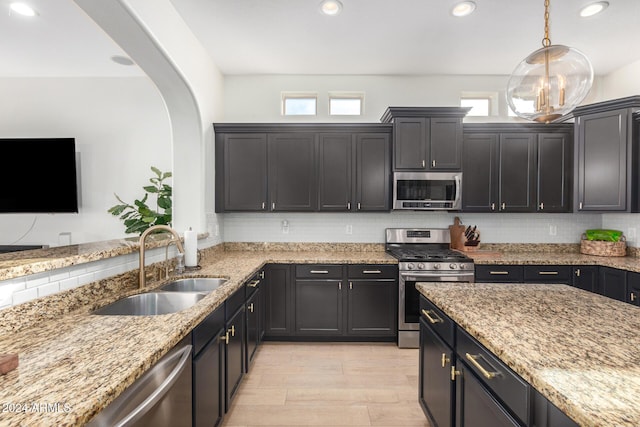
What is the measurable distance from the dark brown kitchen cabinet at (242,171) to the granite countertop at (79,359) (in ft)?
6.52

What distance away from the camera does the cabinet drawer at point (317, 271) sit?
11.2 feet

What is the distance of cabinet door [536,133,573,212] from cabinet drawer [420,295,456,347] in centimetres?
261

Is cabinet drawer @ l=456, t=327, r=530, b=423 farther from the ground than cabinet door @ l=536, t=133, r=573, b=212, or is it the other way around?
cabinet door @ l=536, t=133, r=573, b=212

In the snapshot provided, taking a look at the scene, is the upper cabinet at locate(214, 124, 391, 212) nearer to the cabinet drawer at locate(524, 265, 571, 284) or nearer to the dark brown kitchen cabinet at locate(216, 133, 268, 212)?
the dark brown kitchen cabinet at locate(216, 133, 268, 212)

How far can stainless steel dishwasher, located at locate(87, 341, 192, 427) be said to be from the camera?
0.95m

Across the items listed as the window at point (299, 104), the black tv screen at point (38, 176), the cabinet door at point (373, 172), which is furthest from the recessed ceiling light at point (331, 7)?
the black tv screen at point (38, 176)

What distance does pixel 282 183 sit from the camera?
12.1 ft

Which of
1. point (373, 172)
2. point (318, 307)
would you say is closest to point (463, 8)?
point (373, 172)

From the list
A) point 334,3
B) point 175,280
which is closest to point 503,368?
point 175,280

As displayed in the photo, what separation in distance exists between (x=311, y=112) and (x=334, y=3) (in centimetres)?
160

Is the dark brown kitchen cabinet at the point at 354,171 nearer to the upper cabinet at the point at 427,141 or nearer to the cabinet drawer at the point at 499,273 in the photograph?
the upper cabinet at the point at 427,141

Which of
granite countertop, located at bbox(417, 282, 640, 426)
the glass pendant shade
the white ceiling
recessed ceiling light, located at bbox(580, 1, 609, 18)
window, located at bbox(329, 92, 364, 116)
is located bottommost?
granite countertop, located at bbox(417, 282, 640, 426)

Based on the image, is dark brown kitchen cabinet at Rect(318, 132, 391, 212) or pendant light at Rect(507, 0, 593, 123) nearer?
pendant light at Rect(507, 0, 593, 123)

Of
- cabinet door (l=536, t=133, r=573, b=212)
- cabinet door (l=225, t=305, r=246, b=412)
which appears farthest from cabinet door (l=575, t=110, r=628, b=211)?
cabinet door (l=225, t=305, r=246, b=412)
